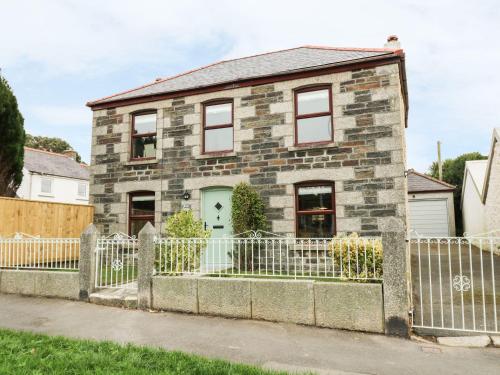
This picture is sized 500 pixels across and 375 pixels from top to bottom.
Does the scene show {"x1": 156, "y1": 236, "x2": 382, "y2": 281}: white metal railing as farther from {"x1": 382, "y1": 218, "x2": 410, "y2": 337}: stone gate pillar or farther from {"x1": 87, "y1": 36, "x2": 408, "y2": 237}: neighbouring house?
{"x1": 87, "y1": 36, "x2": 408, "y2": 237}: neighbouring house

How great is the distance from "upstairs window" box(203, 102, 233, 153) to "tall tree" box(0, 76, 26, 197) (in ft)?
23.7

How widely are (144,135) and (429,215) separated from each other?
1765cm

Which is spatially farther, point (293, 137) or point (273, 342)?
point (293, 137)

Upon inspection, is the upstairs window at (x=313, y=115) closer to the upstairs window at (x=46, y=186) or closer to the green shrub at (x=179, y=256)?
the green shrub at (x=179, y=256)

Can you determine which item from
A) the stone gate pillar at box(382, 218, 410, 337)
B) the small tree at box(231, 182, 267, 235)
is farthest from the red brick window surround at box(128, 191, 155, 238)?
the stone gate pillar at box(382, 218, 410, 337)

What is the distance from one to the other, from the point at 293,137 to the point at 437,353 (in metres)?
6.89

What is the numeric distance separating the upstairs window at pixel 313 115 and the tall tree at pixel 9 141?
1028cm

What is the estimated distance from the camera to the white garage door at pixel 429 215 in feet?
72.2

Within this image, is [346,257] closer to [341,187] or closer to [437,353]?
[437,353]

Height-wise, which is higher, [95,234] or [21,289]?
[95,234]

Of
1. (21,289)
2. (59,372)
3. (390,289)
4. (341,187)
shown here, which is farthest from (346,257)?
(21,289)

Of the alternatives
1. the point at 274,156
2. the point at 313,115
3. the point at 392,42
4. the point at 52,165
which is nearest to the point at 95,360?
the point at 274,156

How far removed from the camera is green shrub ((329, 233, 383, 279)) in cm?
638

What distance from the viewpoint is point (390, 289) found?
5.87 meters
